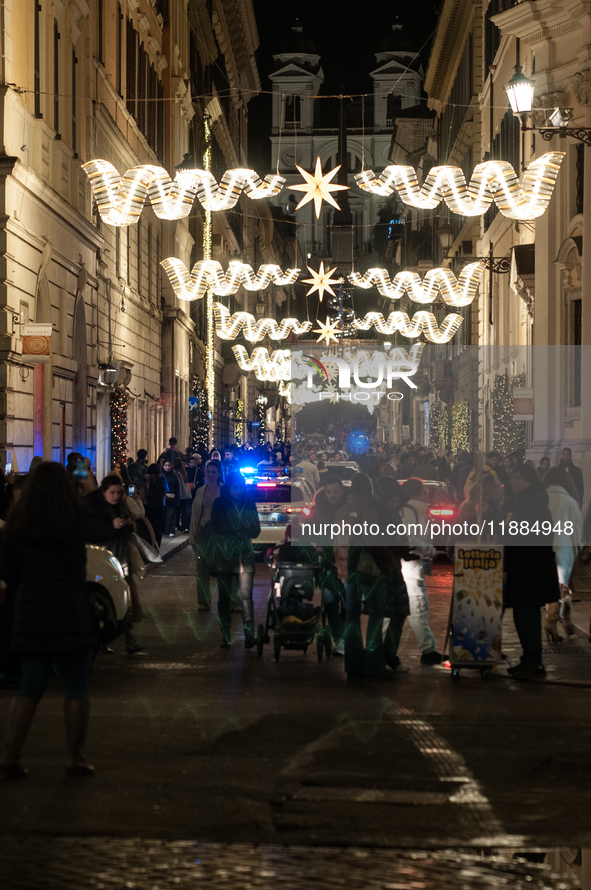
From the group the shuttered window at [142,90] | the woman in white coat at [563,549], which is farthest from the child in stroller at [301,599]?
the shuttered window at [142,90]

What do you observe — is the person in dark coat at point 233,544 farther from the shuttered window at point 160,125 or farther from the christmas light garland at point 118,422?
the shuttered window at point 160,125

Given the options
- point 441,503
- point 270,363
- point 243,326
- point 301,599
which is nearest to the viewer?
point 301,599

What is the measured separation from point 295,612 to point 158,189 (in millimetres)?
8502

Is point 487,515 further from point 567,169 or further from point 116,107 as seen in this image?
point 116,107

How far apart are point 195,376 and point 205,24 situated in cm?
1510

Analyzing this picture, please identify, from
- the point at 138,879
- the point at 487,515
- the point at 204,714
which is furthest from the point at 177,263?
the point at 138,879

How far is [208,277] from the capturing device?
24.0 m

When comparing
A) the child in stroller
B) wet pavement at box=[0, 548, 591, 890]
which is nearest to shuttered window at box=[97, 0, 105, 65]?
the child in stroller

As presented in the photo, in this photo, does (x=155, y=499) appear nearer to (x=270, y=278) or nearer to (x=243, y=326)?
(x=270, y=278)

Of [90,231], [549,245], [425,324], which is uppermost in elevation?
[549,245]

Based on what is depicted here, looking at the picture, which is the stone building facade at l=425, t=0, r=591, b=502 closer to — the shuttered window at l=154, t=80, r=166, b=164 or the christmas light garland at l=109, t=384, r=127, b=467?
the christmas light garland at l=109, t=384, r=127, b=467

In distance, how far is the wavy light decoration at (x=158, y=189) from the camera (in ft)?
56.3

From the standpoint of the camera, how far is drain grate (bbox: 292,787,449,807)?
6414 mm

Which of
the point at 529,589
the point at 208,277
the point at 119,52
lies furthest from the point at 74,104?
the point at 529,589
